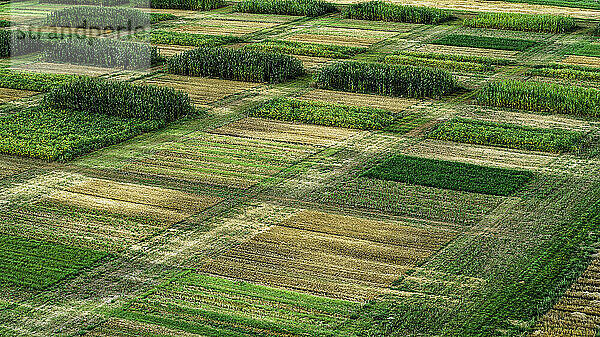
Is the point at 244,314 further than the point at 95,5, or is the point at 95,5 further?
the point at 95,5

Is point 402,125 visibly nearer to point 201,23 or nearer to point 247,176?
point 247,176

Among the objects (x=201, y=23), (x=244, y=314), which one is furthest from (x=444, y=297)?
(x=201, y=23)

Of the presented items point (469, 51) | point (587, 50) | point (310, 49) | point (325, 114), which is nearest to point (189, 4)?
point (310, 49)

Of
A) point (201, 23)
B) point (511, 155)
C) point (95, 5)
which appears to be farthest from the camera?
point (95, 5)

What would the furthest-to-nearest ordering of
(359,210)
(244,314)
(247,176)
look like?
(247,176)
(359,210)
(244,314)

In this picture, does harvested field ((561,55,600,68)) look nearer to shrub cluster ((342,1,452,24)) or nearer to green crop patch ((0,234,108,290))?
shrub cluster ((342,1,452,24))

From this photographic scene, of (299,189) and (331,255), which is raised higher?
(299,189)

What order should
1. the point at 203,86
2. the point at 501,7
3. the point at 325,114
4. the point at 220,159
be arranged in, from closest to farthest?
the point at 220,159
the point at 325,114
the point at 203,86
the point at 501,7

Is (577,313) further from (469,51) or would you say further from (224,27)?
(224,27)
